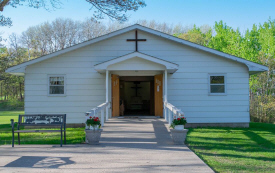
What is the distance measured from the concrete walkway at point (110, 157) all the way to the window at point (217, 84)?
520 cm

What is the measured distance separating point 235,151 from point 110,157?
11.2ft

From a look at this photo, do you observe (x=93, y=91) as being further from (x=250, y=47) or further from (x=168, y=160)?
(x=250, y=47)

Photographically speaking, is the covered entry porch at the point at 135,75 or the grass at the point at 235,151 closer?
the grass at the point at 235,151

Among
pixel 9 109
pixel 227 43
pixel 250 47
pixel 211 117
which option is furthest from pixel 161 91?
pixel 9 109

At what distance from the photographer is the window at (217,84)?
14.6 m

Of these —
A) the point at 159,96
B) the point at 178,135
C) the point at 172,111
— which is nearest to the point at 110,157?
the point at 178,135

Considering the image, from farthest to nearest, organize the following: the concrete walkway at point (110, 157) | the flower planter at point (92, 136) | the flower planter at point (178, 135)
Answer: the flower planter at point (178, 135) < the flower planter at point (92, 136) < the concrete walkway at point (110, 157)

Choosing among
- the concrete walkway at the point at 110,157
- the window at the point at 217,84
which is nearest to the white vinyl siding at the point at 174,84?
the window at the point at 217,84

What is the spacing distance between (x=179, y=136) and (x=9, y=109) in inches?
1570

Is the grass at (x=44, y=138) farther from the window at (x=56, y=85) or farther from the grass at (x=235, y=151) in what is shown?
→ the grass at (x=235, y=151)

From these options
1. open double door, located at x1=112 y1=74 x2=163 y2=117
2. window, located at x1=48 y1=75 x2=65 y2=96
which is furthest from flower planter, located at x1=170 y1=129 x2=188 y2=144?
window, located at x1=48 y1=75 x2=65 y2=96

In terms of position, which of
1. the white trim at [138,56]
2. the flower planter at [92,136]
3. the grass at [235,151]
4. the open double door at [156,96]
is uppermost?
the white trim at [138,56]

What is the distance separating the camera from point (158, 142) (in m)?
9.38

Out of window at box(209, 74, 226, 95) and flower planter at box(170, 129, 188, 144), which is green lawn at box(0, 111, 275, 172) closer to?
flower planter at box(170, 129, 188, 144)
